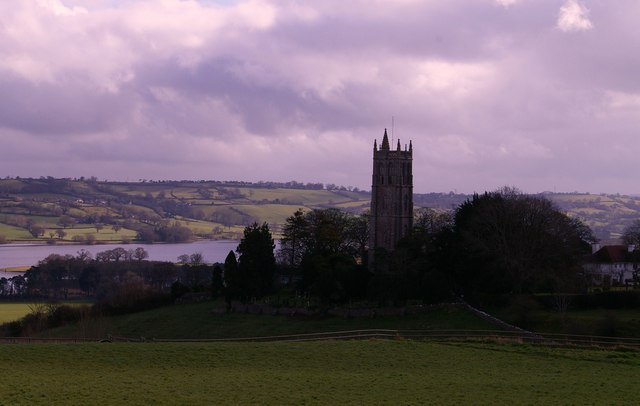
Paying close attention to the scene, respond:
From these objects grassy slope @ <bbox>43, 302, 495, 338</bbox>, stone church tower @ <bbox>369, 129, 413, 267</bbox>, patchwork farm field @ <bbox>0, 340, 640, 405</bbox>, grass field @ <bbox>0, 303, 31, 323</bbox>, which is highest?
stone church tower @ <bbox>369, 129, 413, 267</bbox>

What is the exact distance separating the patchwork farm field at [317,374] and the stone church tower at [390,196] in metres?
46.0

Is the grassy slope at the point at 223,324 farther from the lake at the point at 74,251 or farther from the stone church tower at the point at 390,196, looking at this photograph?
the lake at the point at 74,251

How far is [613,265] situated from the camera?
6288cm

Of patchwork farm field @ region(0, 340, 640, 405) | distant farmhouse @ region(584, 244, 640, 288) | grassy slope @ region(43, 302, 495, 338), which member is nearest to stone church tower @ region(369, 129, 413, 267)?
grassy slope @ region(43, 302, 495, 338)

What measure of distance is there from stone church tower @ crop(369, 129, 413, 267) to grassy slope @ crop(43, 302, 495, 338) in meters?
19.9

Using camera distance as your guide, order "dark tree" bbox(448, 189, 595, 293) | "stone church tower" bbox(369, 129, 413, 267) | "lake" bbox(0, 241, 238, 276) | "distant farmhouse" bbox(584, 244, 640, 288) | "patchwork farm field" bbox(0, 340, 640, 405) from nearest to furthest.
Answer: "patchwork farm field" bbox(0, 340, 640, 405) < "dark tree" bbox(448, 189, 595, 293) < "distant farmhouse" bbox(584, 244, 640, 288) < "stone church tower" bbox(369, 129, 413, 267) < "lake" bbox(0, 241, 238, 276)

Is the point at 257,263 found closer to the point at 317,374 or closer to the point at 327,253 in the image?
the point at 327,253

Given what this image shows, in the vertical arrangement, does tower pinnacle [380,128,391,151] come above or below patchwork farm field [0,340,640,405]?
above

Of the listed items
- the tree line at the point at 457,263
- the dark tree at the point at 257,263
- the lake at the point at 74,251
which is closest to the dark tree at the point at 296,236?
the tree line at the point at 457,263

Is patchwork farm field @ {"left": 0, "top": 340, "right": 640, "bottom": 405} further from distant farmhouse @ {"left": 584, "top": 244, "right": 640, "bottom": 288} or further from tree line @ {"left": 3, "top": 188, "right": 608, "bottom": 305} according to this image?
distant farmhouse @ {"left": 584, "top": 244, "right": 640, "bottom": 288}

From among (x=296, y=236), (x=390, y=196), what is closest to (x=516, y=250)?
(x=296, y=236)

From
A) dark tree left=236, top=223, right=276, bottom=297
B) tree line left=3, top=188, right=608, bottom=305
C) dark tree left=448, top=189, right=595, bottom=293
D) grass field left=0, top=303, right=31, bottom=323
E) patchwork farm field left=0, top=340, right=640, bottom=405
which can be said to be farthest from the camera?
grass field left=0, top=303, right=31, bottom=323

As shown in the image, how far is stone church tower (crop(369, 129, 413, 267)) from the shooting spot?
81062mm

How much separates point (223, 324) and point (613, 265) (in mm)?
30324
